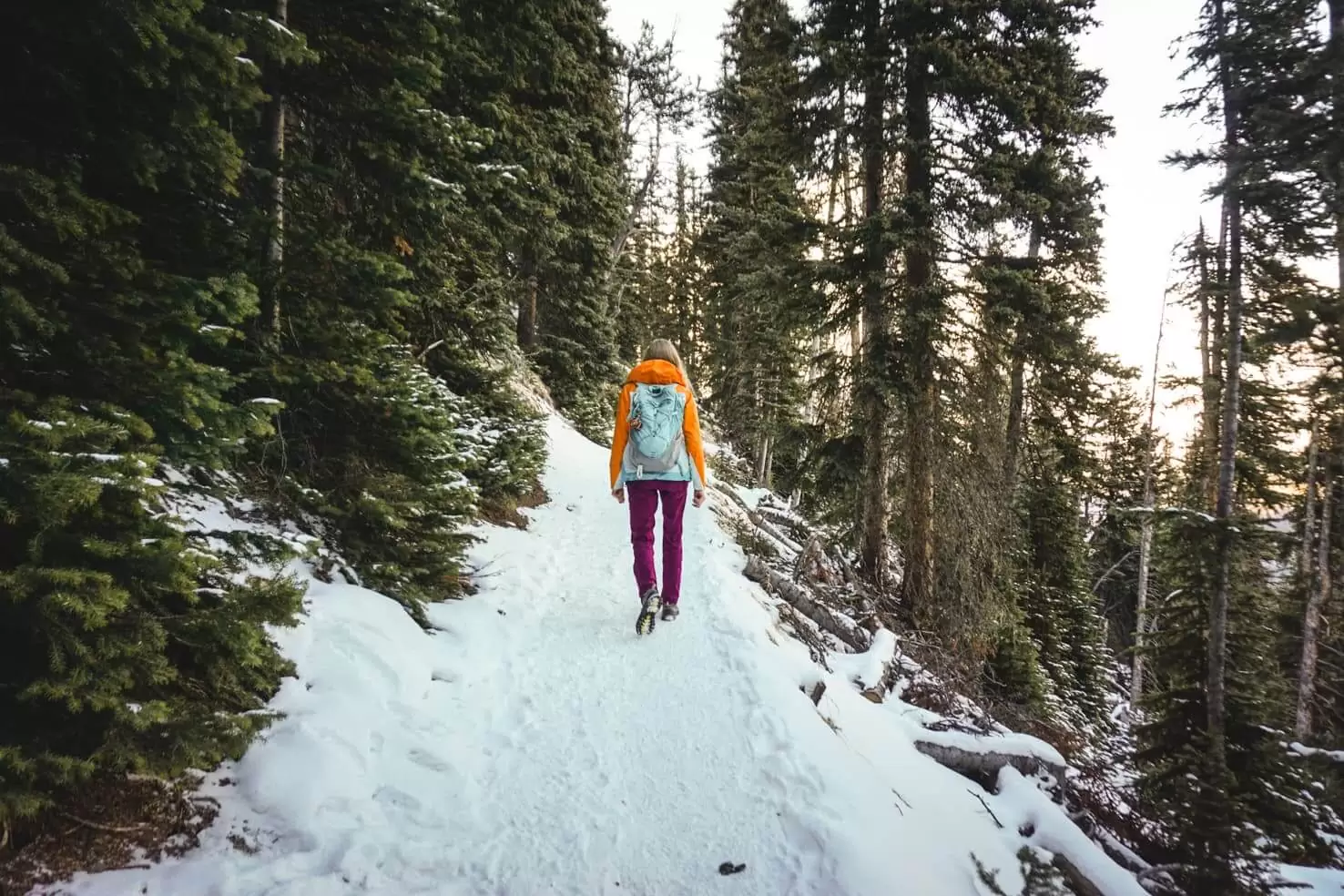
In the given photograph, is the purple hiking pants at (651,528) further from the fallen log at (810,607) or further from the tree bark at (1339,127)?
the tree bark at (1339,127)

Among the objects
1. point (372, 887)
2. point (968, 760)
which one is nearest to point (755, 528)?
point (968, 760)

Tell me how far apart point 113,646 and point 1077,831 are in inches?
209

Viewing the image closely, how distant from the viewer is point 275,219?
10.7ft

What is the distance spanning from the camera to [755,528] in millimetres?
11281

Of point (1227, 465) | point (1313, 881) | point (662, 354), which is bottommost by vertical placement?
point (1313, 881)

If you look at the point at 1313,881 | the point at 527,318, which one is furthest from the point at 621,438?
the point at 527,318

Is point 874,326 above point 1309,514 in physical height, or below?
above

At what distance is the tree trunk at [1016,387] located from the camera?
28.5 feet

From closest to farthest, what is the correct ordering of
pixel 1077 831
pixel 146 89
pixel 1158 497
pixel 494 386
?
1. pixel 146 89
2. pixel 1077 831
3. pixel 494 386
4. pixel 1158 497

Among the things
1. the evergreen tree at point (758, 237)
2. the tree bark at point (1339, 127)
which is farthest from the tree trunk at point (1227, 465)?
the evergreen tree at point (758, 237)

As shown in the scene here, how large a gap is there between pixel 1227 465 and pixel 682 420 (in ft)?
22.4

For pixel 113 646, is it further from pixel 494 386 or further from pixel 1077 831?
pixel 494 386

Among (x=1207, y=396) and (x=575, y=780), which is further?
(x=1207, y=396)

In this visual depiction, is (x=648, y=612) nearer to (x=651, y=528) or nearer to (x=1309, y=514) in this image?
(x=651, y=528)
